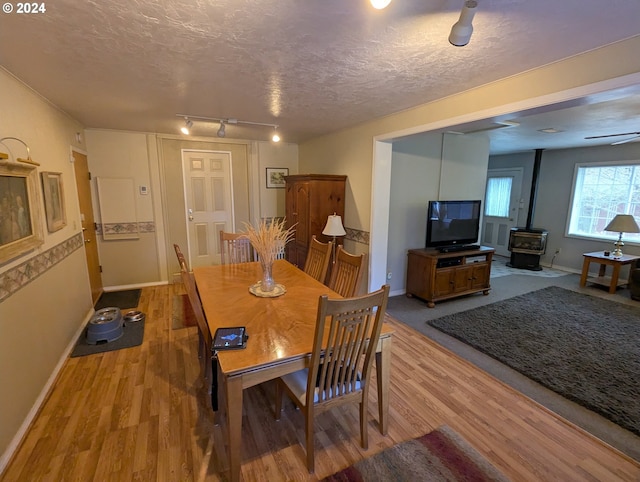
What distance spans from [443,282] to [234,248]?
267 cm

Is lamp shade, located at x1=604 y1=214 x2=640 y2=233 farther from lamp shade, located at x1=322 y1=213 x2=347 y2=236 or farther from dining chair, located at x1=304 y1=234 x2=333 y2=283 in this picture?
dining chair, located at x1=304 y1=234 x2=333 y2=283

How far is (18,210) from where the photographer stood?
1.99m

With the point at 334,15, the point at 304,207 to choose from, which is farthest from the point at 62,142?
the point at 334,15

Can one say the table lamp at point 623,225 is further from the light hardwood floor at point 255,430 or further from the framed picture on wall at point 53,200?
the framed picture on wall at point 53,200

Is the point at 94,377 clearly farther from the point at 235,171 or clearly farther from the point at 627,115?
the point at 627,115

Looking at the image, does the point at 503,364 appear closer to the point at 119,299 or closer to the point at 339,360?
the point at 339,360

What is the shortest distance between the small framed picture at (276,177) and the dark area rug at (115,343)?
9.72 feet

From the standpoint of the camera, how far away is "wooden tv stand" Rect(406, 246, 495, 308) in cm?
393

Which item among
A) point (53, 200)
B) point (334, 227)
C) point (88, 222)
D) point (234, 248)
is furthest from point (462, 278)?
point (88, 222)

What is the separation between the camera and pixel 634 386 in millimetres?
2371

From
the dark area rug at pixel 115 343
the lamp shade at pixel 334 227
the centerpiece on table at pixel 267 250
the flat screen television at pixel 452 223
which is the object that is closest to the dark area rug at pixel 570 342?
the flat screen television at pixel 452 223

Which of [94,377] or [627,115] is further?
[627,115]

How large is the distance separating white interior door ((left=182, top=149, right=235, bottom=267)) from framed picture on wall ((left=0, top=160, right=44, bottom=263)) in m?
2.54

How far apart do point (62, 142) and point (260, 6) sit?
9.65 ft
